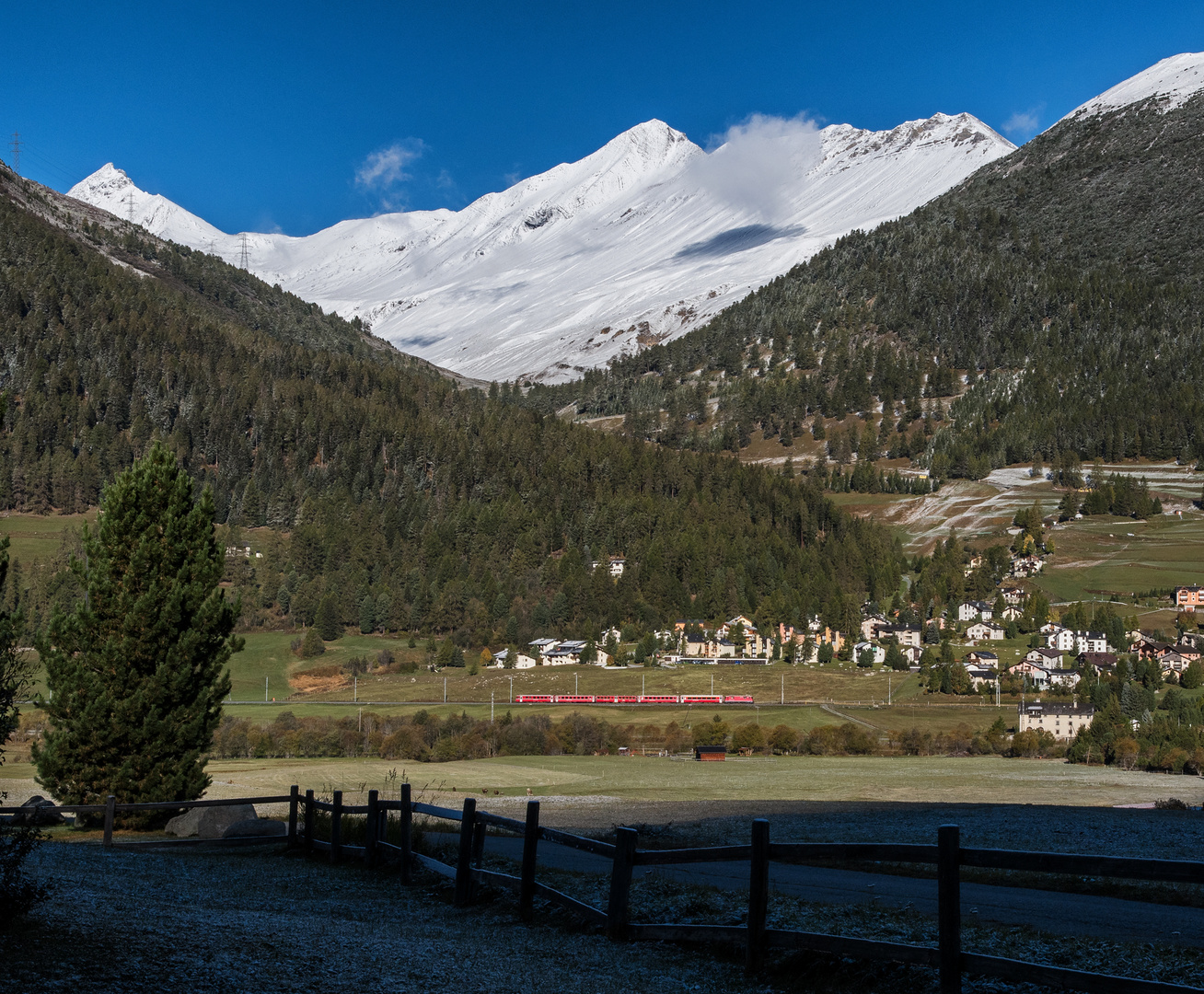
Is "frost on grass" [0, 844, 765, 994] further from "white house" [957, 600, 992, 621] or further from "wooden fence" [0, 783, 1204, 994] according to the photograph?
"white house" [957, 600, 992, 621]

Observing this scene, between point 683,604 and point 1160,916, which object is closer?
point 1160,916

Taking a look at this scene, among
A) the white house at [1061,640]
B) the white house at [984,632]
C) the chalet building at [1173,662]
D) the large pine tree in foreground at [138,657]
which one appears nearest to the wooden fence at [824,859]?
the large pine tree in foreground at [138,657]

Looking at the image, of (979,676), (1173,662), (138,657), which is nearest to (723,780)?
(138,657)

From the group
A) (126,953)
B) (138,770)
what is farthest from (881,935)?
(138,770)

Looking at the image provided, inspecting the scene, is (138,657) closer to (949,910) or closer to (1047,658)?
(949,910)

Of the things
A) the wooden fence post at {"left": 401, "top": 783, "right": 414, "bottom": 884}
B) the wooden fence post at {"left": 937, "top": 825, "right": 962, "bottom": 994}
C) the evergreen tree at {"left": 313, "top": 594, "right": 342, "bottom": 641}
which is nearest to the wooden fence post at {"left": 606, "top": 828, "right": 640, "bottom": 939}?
the wooden fence post at {"left": 937, "top": 825, "right": 962, "bottom": 994}

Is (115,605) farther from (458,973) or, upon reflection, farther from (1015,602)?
(1015,602)

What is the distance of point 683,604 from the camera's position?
189250 millimetres

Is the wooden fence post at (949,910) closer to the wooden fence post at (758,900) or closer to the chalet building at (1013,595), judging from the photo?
the wooden fence post at (758,900)

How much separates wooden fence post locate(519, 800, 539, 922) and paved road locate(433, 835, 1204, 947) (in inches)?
146

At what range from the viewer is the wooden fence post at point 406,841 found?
18.0 m

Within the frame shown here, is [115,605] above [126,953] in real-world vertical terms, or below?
above

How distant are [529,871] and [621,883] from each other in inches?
89.1

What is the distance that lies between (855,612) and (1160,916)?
166492mm
